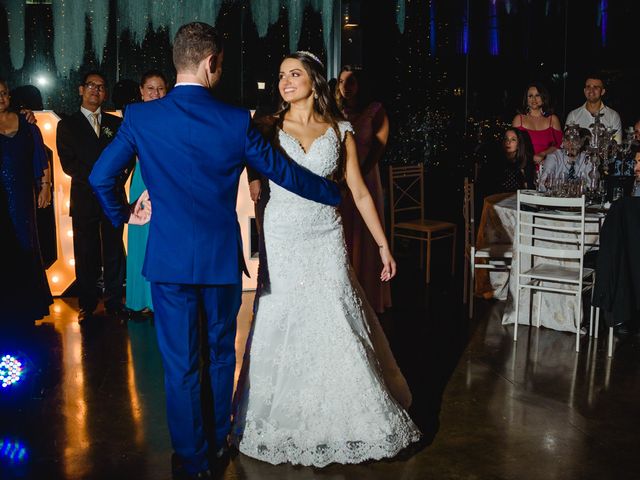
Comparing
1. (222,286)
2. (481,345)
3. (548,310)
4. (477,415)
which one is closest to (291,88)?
(222,286)

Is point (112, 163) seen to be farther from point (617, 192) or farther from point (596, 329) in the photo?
point (617, 192)

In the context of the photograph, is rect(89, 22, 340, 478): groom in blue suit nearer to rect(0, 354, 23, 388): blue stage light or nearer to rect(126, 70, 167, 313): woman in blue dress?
rect(0, 354, 23, 388): blue stage light

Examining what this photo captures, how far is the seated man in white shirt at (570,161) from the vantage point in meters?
5.68

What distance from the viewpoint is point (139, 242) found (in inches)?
212

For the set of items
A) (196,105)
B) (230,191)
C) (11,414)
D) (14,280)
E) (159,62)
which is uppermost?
(159,62)

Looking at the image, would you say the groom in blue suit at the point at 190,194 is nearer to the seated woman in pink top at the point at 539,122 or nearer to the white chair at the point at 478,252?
the white chair at the point at 478,252

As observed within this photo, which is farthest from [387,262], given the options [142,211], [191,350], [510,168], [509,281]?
[510,168]

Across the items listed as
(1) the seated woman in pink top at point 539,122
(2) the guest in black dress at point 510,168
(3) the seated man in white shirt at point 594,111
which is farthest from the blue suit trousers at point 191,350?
(3) the seated man in white shirt at point 594,111

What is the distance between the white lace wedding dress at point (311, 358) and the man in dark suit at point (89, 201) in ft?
7.26

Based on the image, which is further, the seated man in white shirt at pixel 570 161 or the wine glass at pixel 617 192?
the seated man in white shirt at pixel 570 161

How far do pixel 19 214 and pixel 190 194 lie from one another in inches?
96.7

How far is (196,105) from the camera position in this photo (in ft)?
9.13

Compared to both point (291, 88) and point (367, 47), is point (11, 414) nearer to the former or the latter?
point (291, 88)

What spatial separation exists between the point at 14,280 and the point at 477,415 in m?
2.71
